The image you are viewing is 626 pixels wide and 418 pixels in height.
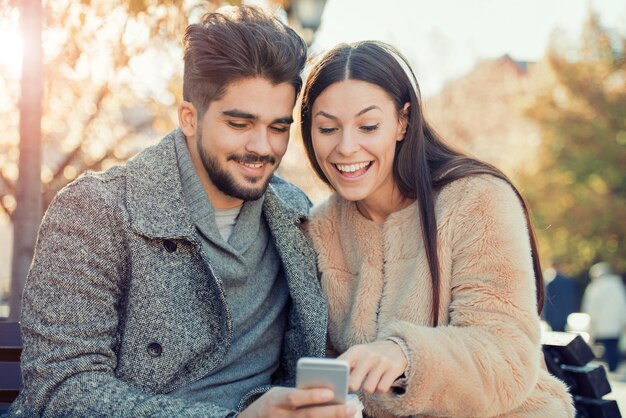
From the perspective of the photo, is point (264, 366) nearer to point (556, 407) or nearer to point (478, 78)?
point (556, 407)

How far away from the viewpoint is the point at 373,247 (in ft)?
12.5

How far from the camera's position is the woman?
124 inches

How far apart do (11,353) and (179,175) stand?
105cm

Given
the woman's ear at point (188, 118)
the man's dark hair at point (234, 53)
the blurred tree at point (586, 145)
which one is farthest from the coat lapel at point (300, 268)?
the blurred tree at point (586, 145)

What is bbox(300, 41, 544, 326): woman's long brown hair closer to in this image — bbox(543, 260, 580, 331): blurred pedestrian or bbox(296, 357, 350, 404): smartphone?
bbox(296, 357, 350, 404): smartphone

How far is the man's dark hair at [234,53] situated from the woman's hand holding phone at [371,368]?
4.53ft

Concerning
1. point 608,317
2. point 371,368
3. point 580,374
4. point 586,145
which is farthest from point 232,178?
point 586,145

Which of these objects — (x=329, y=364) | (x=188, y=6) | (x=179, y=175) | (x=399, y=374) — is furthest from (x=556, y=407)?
(x=188, y=6)

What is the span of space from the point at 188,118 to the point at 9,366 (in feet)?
4.37

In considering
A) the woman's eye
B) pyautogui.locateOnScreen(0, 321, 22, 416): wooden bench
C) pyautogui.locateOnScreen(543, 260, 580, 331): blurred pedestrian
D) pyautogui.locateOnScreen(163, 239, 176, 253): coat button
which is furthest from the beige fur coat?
pyautogui.locateOnScreen(543, 260, 580, 331): blurred pedestrian

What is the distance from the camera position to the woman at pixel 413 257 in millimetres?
3146

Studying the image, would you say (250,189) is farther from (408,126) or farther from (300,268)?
(408,126)

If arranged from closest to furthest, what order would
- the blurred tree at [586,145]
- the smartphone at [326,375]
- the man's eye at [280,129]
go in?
1. the smartphone at [326,375]
2. the man's eye at [280,129]
3. the blurred tree at [586,145]

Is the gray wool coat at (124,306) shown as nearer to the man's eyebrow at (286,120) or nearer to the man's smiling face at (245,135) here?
the man's smiling face at (245,135)
